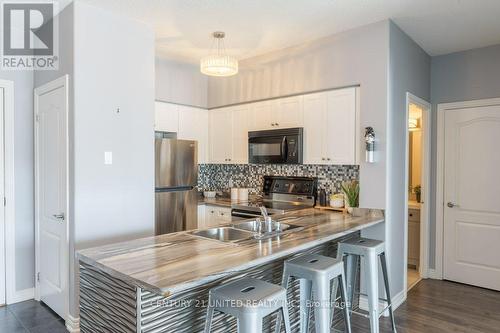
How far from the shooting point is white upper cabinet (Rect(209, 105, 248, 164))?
181 inches

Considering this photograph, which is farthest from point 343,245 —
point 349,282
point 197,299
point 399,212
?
point 197,299

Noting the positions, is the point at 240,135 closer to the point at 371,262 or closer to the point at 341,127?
the point at 341,127

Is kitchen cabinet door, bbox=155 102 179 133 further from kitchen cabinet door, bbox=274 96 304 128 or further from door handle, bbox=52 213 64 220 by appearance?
door handle, bbox=52 213 64 220

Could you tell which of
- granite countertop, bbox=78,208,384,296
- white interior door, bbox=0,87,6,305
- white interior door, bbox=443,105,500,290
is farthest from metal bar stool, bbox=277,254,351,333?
white interior door, bbox=0,87,6,305

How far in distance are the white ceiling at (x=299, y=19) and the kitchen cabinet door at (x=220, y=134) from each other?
1.09m

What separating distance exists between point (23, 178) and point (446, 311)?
4340mm

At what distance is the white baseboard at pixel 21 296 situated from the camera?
11.4 ft

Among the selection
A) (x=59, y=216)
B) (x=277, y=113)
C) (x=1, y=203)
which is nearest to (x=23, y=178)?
(x=1, y=203)

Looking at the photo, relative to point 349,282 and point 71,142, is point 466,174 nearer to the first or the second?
point 349,282

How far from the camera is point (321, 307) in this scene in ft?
6.81

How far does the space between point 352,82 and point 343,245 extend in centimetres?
163

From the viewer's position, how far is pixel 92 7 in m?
2.92

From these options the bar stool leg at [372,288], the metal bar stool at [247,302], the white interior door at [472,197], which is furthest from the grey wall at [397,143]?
the metal bar stool at [247,302]

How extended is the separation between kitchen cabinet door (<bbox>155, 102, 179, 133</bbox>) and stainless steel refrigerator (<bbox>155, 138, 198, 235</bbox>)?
0.51 metres
